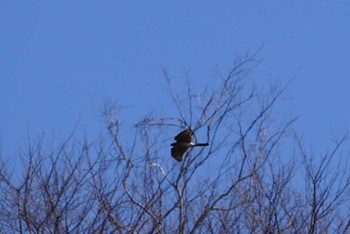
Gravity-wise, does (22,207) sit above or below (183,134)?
below

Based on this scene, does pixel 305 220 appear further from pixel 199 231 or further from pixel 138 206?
pixel 138 206

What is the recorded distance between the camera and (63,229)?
388 inches

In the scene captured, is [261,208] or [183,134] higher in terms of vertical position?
[183,134]

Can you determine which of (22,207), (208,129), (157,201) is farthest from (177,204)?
(22,207)

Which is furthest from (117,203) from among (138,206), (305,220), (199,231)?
(305,220)

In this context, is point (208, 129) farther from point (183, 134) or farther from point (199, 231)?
point (199, 231)

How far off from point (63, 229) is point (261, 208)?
6.85 ft

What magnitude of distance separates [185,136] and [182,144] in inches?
3.6

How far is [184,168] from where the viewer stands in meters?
10.2

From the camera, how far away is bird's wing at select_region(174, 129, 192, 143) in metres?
10.3

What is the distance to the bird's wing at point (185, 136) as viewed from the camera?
33.8 ft

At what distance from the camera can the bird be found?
10289mm

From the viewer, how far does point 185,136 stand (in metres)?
10.3

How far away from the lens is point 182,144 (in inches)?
406
